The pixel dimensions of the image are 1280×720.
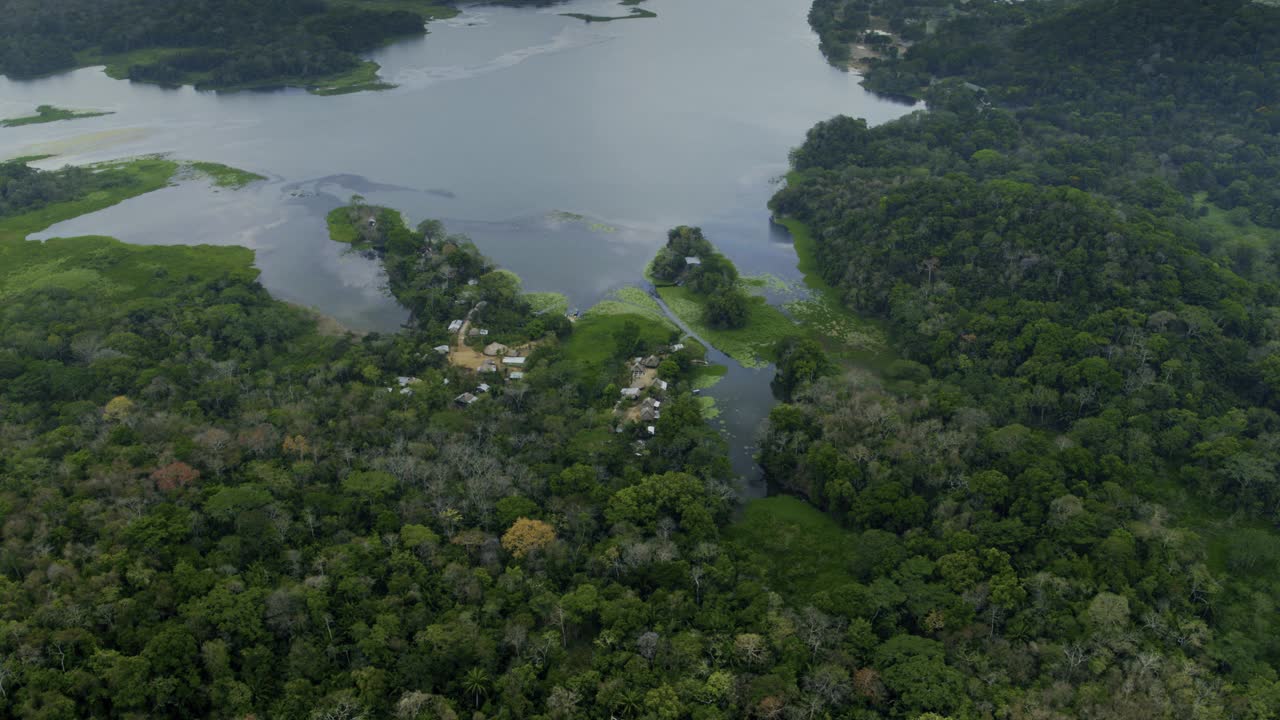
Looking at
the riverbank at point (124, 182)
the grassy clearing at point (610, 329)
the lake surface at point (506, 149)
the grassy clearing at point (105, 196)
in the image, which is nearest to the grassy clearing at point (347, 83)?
the lake surface at point (506, 149)

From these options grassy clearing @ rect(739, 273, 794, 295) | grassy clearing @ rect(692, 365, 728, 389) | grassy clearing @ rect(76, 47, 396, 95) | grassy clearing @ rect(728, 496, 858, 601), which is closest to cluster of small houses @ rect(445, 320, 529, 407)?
grassy clearing @ rect(692, 365, 728, 389)

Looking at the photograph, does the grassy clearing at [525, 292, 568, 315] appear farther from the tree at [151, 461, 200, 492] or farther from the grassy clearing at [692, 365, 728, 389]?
the tree at [151, 461, 200, 492]

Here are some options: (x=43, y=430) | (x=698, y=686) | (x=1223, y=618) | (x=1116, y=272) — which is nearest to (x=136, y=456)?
(x=43, y=430)

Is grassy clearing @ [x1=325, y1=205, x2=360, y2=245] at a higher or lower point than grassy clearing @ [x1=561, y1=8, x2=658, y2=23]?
lower

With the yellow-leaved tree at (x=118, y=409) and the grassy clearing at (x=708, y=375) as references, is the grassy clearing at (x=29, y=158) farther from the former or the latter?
the grassy clearing at (x=708, y=375)

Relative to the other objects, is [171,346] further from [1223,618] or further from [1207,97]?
[1207,97]

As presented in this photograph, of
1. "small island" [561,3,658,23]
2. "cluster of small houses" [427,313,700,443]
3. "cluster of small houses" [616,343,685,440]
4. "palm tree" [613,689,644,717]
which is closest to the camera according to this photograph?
"palm tree" [613,689,644,717]
